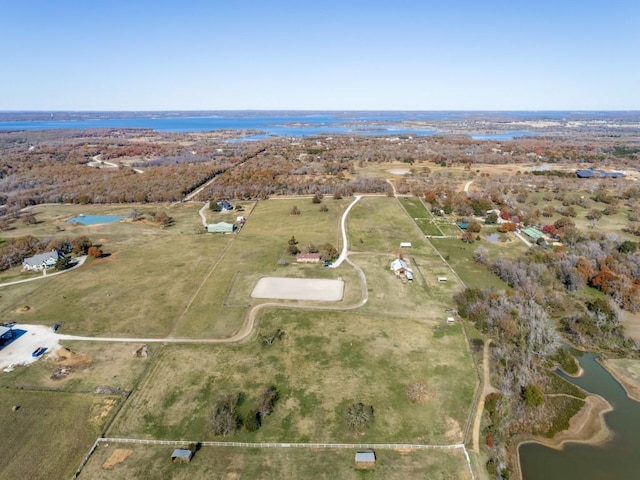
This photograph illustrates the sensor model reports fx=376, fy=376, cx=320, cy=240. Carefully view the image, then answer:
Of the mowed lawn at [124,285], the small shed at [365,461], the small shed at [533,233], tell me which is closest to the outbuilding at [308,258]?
the mowed lawn at [124,285]

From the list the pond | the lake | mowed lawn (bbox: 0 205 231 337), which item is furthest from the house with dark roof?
the lake

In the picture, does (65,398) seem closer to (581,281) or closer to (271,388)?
(271,388)

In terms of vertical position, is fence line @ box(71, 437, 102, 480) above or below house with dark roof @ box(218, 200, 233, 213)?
below

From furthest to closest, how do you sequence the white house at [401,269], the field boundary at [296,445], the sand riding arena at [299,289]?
the white house at [401,269] → the sand riding arena at [299,289] → the field boundary at [296,445]

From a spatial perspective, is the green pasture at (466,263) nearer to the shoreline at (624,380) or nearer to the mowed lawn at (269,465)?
the shoreline at (624,380)

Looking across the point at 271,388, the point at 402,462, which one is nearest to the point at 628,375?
the point at 402,462

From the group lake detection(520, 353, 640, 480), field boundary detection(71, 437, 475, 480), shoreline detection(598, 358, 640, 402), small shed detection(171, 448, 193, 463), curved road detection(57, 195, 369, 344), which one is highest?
curved road detection(57, 195, 369, 344)

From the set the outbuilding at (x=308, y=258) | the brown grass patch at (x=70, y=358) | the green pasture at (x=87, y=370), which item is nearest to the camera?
the green pasture at (x=87, y=370)

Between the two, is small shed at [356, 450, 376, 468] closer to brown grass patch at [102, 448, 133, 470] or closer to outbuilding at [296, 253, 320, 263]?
brown grass patch at [102, 448, 133, 470]
